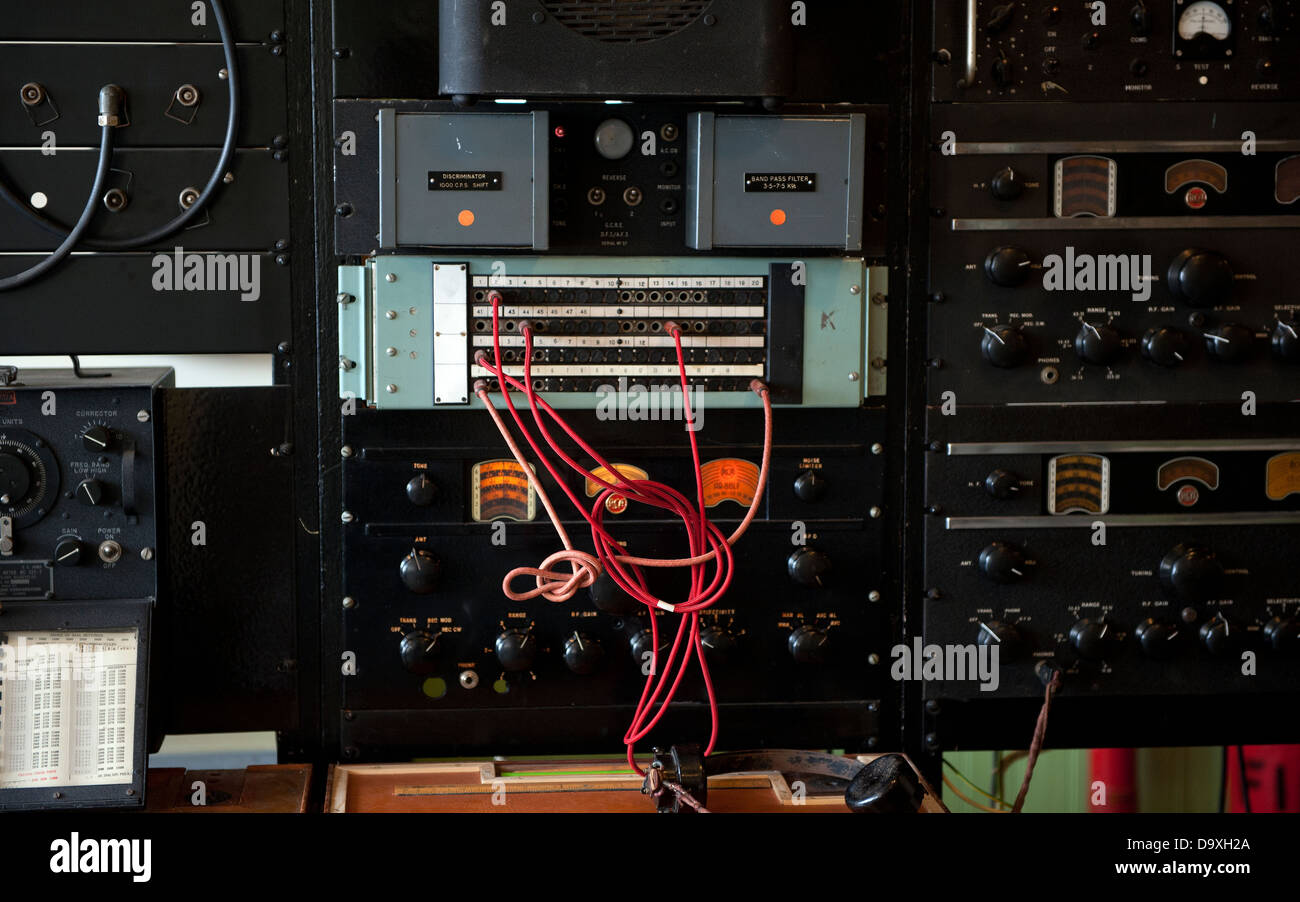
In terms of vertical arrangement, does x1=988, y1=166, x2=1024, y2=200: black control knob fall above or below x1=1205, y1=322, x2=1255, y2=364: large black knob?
above

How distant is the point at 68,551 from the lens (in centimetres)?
202

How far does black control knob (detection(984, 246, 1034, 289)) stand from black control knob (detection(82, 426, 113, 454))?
1.64 metres

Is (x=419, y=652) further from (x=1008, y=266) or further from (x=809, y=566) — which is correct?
(x=1008, y=266)

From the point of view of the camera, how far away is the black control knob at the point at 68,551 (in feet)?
6.62

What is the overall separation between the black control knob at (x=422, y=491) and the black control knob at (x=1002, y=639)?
3.57 feet

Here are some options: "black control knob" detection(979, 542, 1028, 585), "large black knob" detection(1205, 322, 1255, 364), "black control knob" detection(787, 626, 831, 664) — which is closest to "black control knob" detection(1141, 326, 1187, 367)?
"large black knob" detection(1205, 322, 1255, 364)

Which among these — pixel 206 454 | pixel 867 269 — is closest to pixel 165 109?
pixel 206 454

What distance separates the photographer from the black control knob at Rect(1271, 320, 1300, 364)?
210cm

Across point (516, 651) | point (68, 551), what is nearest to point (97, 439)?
point (68, 551)

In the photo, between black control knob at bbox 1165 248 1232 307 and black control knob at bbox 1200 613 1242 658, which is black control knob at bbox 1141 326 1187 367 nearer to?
black control knob at bbox 1165 248 1232 307

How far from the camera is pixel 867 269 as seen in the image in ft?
6.98

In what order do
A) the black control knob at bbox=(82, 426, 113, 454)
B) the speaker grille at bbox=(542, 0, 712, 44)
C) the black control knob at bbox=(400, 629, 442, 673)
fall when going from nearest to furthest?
the speaker grille at bbox=(542, 0, 712, 44) → the black control knob at bbox=(82, 426, 113, 454) → the black control knob at bbox=(400, 629, 442, 673)

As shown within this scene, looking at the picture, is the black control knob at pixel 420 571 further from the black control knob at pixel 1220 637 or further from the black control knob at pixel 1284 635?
the black control knob at pixel 1284 635

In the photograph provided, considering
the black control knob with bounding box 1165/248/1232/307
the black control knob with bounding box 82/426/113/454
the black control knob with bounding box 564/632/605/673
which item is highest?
the black control knob with bounding box 1165/248/1232/307
